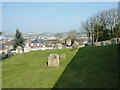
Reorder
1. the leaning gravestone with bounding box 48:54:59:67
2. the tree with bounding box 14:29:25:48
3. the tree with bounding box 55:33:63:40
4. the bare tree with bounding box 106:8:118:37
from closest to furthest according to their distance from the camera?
the leaning gravestone with bounding box 48:54:59:67
the bare tree with bounding box 106:8:118:37
the tree with bounding box 14:29:25:48
the tree with bounding box 55:33:63:40

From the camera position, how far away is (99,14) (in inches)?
1531

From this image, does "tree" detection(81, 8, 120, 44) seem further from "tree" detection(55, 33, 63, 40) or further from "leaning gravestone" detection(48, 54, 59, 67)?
"leaning gravestone" detection(48, 54, 59, 67)

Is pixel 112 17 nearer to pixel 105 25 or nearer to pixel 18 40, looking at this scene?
pixel 105 25

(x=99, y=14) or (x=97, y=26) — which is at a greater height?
(x=99, y=14)

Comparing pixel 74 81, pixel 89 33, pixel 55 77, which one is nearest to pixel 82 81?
pixel 74 81

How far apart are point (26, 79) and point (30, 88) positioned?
51.2 inches

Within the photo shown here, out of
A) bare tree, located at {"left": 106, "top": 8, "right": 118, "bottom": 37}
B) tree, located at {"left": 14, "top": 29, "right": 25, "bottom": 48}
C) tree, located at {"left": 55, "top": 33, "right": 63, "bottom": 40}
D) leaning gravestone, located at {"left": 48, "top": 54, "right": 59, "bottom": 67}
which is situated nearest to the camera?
leaning gravestone, located at {"left": 48, "top": 54, "right": 59, "bottom": 67}

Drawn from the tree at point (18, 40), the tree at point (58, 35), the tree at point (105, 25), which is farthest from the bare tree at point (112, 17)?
the tree at point (58, 35)

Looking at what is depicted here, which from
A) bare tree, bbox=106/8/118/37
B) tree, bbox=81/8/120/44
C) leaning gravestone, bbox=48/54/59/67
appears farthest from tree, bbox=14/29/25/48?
leaning gravestone, bbox=48/54/59/67

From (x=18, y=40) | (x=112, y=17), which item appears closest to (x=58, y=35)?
(x=18, y=40)

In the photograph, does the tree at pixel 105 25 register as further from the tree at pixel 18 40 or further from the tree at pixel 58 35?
the tree at pixel 58 35

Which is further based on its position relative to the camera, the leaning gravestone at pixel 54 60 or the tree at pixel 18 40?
the tree at pixel 18 40

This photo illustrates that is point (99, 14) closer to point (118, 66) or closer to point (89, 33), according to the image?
point (89, 33)

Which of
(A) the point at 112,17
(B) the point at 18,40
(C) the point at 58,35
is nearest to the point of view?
(A) the point at 112,17
